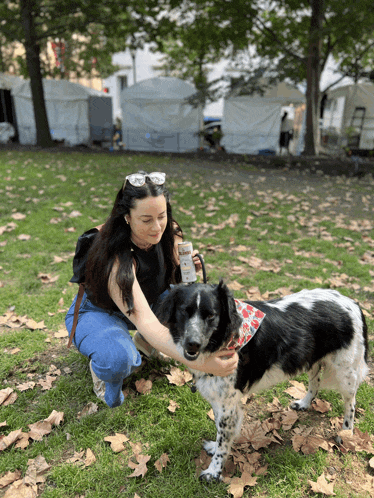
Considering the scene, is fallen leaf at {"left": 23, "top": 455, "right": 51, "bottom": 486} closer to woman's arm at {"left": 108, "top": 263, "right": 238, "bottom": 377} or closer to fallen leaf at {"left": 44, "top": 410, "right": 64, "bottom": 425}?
fallen leaf at {"left": 44, "top": 410, "right": 64, "bottom": 425}

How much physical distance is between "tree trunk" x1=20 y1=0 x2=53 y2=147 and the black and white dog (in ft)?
58.1

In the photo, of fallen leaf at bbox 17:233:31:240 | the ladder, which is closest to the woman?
fallen leaf at bbox 17:233:31:240

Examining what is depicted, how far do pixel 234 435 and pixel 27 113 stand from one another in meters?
23.4

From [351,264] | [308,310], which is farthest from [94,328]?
[351,264]

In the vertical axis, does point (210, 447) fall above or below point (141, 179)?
below

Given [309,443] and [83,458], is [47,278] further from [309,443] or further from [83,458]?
[309,443]

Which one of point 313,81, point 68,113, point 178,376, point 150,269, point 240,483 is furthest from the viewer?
point 68,113

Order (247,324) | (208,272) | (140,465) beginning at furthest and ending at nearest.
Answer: (208,272), (140,465), (247,324)

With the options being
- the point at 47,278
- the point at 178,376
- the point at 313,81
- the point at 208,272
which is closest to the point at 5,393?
the point at 178,376

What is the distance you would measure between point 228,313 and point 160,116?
20.3 metres

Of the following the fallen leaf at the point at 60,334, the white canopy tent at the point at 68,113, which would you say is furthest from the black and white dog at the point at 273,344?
the white canopy tent at the point at 68,113

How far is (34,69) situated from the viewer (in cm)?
1673

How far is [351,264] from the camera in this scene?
5.40m

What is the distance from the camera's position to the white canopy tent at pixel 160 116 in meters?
20.0
